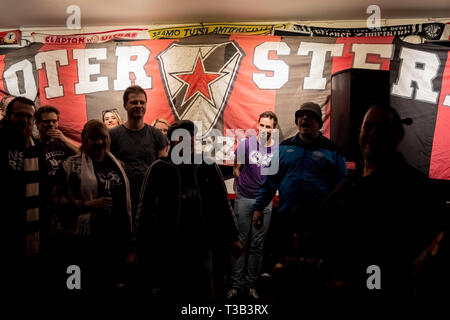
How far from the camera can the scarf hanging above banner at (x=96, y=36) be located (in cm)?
372

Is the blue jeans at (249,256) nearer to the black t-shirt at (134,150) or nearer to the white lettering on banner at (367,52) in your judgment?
the black t-shirt at (134,150)

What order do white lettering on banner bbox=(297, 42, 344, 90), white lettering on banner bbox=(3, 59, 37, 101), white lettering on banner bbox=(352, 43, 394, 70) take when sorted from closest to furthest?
white lettering on banner bbox=(352, 43, 394, 70) → white lettering on banner bbox=(297, 42, 344, 90) → white lettering on banner bbox=(3, 59, 37, 101)

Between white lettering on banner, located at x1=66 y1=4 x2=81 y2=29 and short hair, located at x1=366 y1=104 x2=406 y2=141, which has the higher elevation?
white lettering on banner, located at x1=66 y1=4 x2=81 y2=29

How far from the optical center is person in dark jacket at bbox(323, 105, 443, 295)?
196 cm

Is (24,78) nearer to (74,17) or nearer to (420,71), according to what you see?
(74,17)

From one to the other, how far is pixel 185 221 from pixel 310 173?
93 centimetres

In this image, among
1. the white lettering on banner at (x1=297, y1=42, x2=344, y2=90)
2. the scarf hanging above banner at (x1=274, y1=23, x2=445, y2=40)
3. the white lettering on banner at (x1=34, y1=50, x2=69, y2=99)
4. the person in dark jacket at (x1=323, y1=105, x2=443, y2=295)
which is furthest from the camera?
the white lettering on banner at (x1=34, y1=50, x2=69, y2=99)

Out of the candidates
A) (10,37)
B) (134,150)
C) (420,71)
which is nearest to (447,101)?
(420,71)

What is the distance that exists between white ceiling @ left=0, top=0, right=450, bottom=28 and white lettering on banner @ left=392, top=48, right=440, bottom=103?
22.2 inches

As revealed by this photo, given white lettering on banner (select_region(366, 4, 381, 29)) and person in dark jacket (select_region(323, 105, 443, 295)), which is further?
white lettering on banner (select_region(366, 4, 381, 29))

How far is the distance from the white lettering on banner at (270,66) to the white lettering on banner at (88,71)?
161 centimetres

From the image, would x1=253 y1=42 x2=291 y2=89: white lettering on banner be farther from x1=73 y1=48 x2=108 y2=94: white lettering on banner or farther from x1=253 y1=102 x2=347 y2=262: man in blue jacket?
x1=73 y1=48 x2=108 y2=94: white lettering on banner

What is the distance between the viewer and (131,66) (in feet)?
11.0

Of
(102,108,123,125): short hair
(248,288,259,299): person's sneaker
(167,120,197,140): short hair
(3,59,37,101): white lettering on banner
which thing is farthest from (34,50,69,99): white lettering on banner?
(248,288,259,299): person's sneaker
